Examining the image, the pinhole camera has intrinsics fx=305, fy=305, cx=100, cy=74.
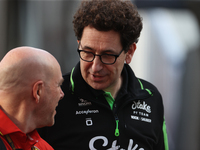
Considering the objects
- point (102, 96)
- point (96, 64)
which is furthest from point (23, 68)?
point (102, 96)

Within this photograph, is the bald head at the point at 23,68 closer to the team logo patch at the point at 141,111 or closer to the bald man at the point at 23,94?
the bald man at the point at 23,94

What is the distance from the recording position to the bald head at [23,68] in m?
1.67

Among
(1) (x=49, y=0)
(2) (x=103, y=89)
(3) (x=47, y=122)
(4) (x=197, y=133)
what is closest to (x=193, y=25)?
(4) (x=197, y=133)

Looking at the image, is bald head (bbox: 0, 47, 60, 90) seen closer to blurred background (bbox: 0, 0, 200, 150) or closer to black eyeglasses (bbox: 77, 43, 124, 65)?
black eyeglasses (bbox: 77, 43, 124, 65)

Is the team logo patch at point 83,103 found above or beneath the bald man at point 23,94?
beneath

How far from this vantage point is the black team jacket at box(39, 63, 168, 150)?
7.11 ft

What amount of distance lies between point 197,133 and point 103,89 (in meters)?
2.61

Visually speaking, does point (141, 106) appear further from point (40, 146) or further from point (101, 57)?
point (40, 146)

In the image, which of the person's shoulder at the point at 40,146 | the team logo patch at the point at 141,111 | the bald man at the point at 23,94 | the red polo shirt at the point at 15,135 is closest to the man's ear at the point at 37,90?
the bald man at the point at 23,94

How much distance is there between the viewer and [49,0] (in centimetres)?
569

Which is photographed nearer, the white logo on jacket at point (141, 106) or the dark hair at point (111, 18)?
the dark hair at point (111, 18)

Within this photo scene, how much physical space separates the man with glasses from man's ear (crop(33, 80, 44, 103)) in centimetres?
50

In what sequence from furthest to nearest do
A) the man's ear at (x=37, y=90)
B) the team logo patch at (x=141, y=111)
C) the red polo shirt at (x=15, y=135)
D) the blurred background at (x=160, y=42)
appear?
the blurred background at (x=160, y=42) → the team logo patch at (x=141, y=111) → the man's ear at (x=37, y=90) → the red polo shirt at (x=15, y=135)

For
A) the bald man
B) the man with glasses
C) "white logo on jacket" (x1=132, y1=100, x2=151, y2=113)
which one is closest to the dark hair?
the man with glasses
